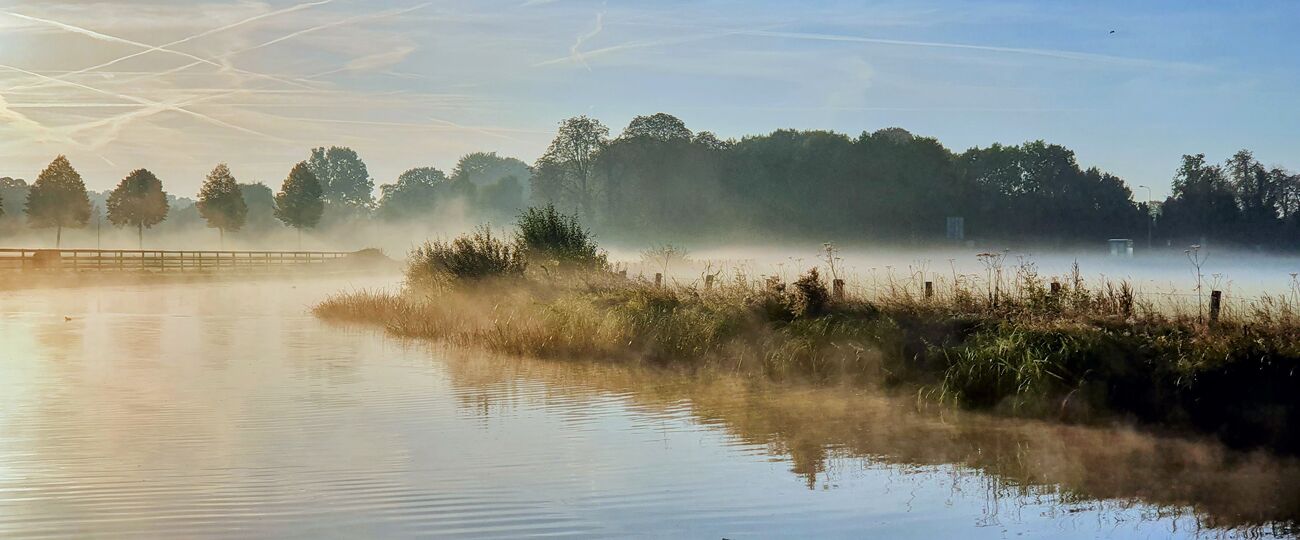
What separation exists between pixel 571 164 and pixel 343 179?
294 ft

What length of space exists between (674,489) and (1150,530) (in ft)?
12.3

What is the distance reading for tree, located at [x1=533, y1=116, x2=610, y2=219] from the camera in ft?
278

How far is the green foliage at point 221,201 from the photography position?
4195 inches

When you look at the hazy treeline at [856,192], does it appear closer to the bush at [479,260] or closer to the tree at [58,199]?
the tree at [58,199]

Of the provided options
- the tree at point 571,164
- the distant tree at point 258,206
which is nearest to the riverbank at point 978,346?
the tree at point 571,164

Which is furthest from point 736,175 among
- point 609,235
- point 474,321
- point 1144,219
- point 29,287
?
point 474,321

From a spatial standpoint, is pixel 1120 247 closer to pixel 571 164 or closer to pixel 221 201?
pixel 571 164

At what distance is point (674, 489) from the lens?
1070cm

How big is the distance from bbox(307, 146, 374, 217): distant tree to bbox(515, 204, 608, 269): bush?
13797 centimetres

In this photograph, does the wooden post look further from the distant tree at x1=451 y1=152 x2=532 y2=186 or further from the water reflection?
the distant tree at x1=451 y1=152 x2=532 y2=186

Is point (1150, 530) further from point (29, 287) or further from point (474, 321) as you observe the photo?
point (29, 287)

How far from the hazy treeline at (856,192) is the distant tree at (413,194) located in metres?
47.2

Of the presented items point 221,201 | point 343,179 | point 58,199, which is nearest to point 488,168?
point 343,179

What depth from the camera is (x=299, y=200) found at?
367 feet
